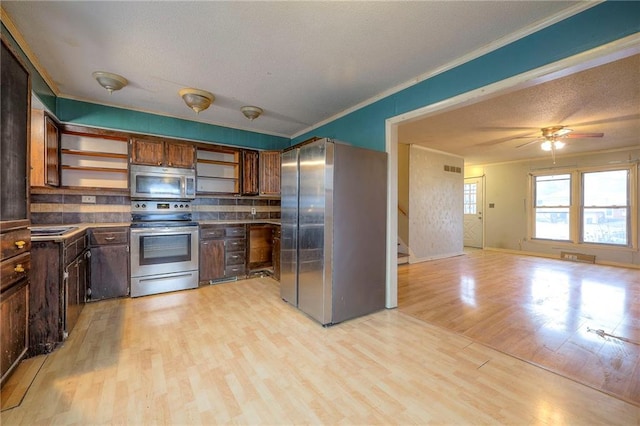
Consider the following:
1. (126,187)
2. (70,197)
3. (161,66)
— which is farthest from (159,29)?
(70,197)

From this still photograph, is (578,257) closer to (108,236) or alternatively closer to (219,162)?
(219,162)

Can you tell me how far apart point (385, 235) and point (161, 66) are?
297 cm

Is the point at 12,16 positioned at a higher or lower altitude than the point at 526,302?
higher

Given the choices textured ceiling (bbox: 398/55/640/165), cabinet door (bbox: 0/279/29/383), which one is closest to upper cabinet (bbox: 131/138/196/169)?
cabinet door (bbox: 0/279/29/383)

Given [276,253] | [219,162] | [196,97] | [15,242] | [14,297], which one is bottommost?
[276,253]

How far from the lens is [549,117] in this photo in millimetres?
3988

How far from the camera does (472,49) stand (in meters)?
2.35

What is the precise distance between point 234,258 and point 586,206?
8.04 meters

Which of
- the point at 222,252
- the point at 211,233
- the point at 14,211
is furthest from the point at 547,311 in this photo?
the point at 14,211

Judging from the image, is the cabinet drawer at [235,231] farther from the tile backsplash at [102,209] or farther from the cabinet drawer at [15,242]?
the cabinet drawer at [15,242]

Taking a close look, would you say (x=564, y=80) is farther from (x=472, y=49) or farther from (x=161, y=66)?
(x=161, y=66)

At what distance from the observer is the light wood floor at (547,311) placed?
6.84 ft

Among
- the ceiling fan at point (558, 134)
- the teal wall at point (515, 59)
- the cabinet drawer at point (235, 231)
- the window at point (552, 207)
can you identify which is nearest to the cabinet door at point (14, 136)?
the cabinet drawer at point (235, 231)

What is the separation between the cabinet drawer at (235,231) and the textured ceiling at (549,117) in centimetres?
313
